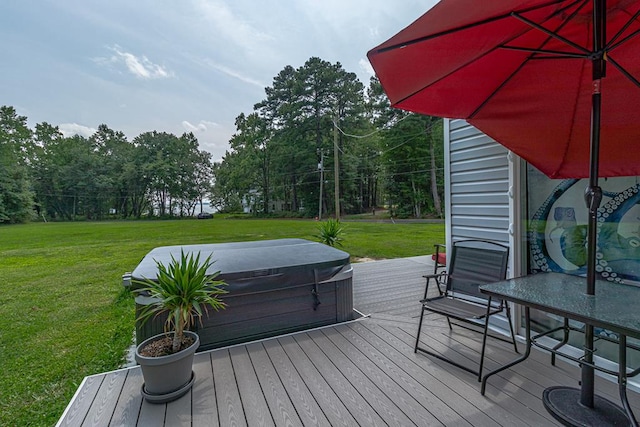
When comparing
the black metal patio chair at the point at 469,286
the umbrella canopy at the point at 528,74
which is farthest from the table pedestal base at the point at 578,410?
the umbrella canopy at the point at 528,74

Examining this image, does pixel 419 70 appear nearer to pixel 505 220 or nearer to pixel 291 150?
pixel 505 220

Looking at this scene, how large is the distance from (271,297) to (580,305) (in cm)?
213

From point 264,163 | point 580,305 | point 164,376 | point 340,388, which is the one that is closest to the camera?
point 580,305

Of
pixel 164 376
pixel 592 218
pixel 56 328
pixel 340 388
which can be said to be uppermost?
pixel 592 218

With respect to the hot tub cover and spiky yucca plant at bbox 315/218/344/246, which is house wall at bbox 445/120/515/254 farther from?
spiky yucca plant at bbox 315/218/344/246

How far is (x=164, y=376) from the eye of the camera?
1.82m

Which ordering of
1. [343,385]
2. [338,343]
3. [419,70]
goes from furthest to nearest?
[338,343] < [343,385] < [419,70]

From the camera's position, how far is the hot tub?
2.50m

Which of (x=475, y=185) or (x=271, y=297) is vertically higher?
(x=475, y=185)

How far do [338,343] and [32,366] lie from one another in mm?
2660

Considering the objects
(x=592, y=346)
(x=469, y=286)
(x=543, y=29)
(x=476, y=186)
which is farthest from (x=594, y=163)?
(x=476, y=186)

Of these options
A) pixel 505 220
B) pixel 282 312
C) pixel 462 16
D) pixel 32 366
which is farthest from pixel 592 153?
pixel 32 366

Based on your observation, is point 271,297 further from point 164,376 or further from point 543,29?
point 543,29

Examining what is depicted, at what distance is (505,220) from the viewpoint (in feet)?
8.80
